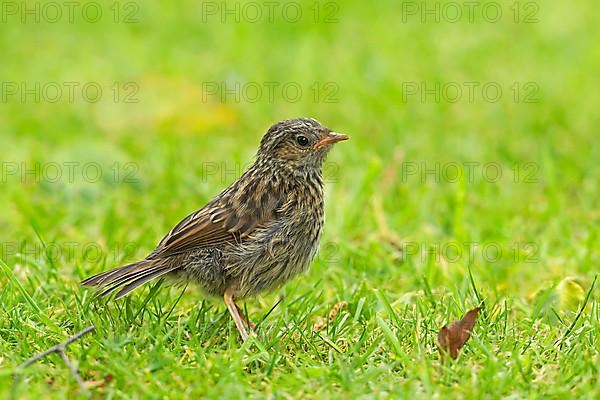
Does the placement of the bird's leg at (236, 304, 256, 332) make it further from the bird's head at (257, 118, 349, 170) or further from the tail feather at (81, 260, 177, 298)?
the bird's head at (257, 118, 349, 170)

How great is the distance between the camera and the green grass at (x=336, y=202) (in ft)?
15.7

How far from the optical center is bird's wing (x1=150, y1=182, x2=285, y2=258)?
5.70 meters

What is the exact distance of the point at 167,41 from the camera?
1193cm

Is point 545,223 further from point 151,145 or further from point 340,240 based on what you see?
point 151,145

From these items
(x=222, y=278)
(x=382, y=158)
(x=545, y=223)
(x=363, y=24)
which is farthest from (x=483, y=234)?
(x=363, y=24)

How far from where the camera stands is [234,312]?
18.3 feet

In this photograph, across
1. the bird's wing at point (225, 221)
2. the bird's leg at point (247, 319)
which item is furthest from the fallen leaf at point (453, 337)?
the bird's wing at point (225, 221)

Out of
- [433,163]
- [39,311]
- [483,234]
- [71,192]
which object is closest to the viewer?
[39,311]

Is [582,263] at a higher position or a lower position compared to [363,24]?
lower

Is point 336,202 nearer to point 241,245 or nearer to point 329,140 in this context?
point 329,140

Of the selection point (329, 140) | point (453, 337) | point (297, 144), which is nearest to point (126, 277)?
point (297, 144)

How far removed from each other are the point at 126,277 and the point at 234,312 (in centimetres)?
60

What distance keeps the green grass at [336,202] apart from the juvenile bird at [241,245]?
159 mm

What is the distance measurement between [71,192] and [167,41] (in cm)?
420
